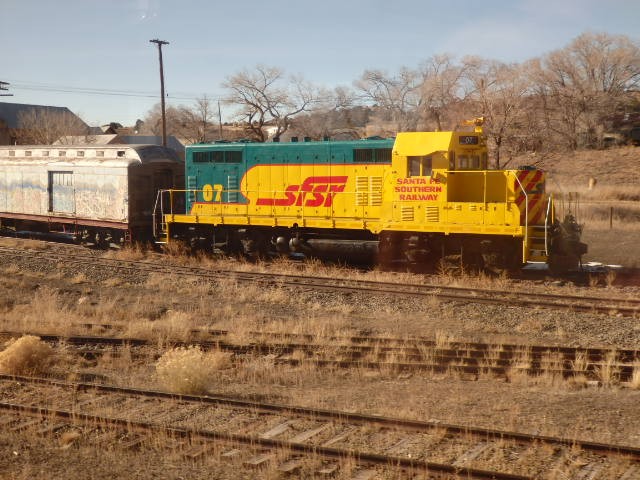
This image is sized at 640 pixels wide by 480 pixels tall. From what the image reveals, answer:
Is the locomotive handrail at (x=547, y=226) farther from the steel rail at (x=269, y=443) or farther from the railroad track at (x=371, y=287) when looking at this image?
the steel rail at (x=269, y=443)

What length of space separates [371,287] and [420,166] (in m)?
3.50

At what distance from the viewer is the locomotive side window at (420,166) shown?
16641 millimetres

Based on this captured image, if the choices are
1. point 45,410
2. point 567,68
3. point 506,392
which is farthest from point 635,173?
point 45,410

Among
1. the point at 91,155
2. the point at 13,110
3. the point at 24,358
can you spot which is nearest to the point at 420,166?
the point at 24,358

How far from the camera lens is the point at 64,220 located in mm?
23688

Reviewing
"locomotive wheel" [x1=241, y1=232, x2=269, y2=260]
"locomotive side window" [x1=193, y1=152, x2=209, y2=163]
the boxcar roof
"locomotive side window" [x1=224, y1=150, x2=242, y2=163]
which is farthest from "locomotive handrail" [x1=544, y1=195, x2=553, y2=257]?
the boxcar roof

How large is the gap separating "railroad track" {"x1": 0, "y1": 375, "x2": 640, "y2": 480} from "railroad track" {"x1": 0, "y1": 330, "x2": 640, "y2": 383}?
242cm

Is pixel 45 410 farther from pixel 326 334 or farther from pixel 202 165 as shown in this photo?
pixel 202 165

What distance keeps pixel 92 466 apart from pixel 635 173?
4360 centimetres

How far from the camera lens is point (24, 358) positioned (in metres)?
9.38

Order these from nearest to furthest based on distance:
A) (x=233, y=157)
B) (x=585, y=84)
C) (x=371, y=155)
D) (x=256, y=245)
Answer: (x=371, y=155), (x=256, y=245), (x=233, y=157), (x=585, y=84)

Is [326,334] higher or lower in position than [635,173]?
lower

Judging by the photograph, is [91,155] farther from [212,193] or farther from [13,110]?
[13,110]

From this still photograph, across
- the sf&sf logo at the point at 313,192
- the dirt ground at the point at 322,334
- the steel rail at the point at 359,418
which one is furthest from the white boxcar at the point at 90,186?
the steel rail at the point at 359,418
